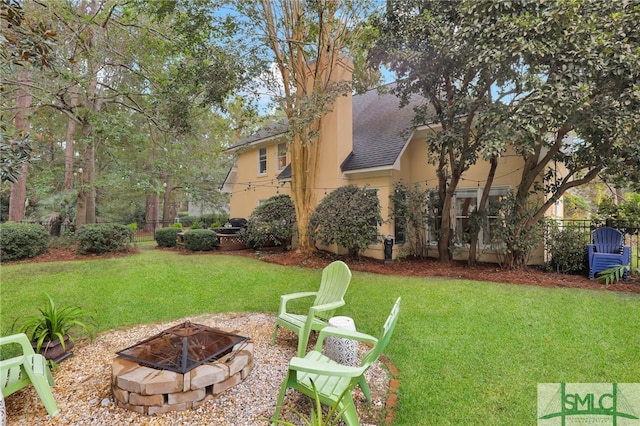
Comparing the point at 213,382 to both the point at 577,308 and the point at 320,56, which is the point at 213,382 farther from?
the point at 320,56

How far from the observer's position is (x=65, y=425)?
247 centimetres

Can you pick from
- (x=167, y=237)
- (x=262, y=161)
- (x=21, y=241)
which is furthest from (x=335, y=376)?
(x=262, y=161)

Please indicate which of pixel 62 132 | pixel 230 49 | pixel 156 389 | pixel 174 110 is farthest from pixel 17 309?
pixel 62 132

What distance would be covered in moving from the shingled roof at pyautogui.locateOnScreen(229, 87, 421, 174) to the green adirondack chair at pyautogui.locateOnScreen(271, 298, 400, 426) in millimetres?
6974

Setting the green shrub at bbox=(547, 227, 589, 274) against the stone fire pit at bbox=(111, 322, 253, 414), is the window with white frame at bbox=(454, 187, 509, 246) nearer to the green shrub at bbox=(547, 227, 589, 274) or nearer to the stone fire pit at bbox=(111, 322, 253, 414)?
the green shrub at bbox=(547, 227, 589, 274)

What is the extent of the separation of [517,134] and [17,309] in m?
9.41

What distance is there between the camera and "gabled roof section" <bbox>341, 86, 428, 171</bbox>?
32.7 feet

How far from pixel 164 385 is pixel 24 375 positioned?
3.75 ft

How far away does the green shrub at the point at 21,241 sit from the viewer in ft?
28.5

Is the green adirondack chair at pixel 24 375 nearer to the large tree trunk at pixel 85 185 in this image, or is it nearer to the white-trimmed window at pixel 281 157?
the large tree trunk at pixel 85 185

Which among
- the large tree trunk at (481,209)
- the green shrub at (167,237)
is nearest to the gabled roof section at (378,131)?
the large tree trunk at (481,209)

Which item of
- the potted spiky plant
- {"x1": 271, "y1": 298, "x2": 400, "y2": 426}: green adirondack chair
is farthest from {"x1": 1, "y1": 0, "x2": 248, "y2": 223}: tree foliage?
{"x1": 271, "y1": 298, "x2": 400, "y2": 426}: green adirondack chair

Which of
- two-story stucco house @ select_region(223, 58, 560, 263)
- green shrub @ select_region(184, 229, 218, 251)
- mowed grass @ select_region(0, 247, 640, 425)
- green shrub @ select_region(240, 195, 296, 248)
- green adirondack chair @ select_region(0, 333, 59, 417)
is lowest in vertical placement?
mowed grass @ select_region(0, 247, 640, 425)

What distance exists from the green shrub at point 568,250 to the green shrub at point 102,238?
12426mm
